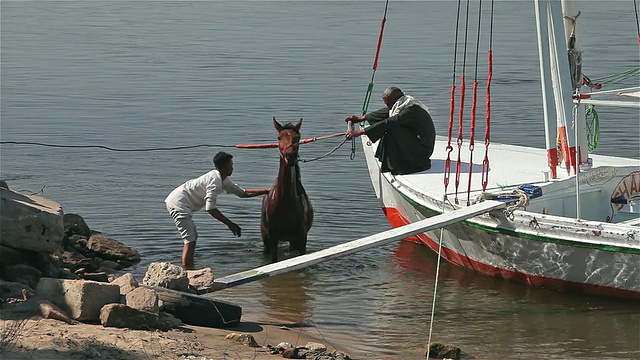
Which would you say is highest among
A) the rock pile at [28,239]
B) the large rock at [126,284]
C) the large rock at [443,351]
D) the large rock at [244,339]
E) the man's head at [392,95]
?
the man's head at [392,95]

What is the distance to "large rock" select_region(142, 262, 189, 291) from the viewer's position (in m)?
10.7

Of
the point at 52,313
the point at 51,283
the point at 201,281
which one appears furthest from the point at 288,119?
the point at 52,313

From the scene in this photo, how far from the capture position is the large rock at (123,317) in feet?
30.9

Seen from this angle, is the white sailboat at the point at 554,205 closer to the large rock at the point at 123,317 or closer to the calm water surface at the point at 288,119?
the calm water surface at the point at 288,119

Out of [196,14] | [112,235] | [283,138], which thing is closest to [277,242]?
[283,138]

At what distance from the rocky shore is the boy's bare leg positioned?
268 centimetres

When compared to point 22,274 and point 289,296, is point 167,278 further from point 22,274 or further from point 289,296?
point 289,296

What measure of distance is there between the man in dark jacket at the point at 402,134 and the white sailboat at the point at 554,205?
179 mm

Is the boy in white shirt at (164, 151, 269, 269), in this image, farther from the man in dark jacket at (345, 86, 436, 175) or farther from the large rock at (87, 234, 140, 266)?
the man in dark jacket at (345, 86, 436, 175)

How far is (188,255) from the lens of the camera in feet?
46.4

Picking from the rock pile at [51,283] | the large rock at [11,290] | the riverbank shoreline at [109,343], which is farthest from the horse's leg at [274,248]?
the large rock at [11,290]

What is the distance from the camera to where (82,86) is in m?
30.7

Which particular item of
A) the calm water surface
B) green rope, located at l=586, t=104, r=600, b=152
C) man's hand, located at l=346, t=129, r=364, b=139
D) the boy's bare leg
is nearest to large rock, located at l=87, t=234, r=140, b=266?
the calm water surface

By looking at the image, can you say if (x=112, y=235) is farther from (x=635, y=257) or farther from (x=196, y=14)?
(x=196, y=14)
